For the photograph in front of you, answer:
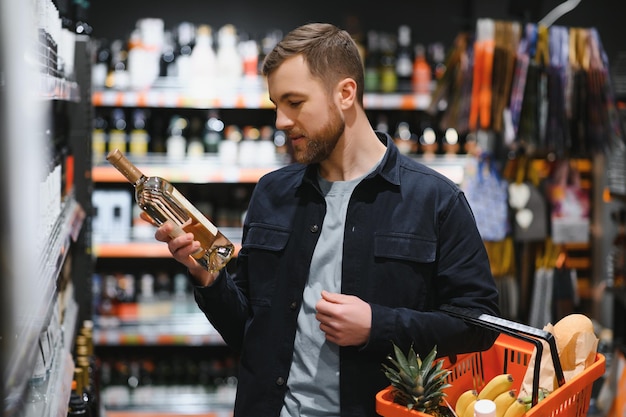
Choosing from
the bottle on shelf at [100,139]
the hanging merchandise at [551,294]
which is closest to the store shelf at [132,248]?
the bottle on shelf at [100,139]

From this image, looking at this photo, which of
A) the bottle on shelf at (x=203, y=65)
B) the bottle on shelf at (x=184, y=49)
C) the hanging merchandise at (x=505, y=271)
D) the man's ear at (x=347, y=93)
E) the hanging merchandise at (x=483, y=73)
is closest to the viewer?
the man's ear at (x=347, y=93)

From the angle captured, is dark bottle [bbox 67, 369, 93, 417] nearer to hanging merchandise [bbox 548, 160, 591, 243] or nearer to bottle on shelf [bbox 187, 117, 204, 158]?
bottle on shelf [bbox 187, 117, 204, 158]

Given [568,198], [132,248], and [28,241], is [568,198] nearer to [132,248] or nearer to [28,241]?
[132,248]

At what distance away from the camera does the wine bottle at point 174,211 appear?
5.86 ft

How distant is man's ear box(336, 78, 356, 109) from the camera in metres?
1.91

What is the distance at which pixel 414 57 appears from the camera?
4949 millimetres

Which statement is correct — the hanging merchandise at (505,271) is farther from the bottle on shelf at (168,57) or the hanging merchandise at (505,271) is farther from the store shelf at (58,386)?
the store shelf at (58,386)

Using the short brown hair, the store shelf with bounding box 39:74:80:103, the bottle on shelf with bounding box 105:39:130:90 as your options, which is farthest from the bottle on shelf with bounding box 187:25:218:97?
the short brown hair

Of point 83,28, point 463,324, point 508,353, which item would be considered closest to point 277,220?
point 463,324

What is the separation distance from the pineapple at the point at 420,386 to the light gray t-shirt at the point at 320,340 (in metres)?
0.28

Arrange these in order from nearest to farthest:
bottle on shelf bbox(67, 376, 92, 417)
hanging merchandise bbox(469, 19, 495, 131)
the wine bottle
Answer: the wine bottle → bottle on shelf bbox(67, 376, 92, 417) → hanging merchandise bbox(469, 19, 495, 131)

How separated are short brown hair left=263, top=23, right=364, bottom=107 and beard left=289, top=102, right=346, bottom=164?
3.2 inches

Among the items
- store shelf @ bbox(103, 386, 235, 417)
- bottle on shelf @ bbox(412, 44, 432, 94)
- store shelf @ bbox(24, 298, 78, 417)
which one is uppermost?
bottle on shelf @ bbox(412, 44, 432, 94)

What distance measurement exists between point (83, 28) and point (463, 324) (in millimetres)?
2190
